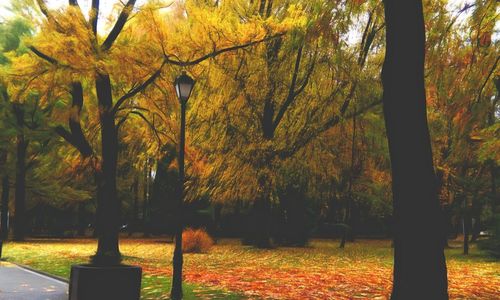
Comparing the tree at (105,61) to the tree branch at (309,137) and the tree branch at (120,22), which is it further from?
the tree branch at (309,137)

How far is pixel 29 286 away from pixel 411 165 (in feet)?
29.9

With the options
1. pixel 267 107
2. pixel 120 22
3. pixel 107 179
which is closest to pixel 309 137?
pixel 267 107

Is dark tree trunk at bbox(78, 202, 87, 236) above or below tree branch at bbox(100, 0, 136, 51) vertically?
below

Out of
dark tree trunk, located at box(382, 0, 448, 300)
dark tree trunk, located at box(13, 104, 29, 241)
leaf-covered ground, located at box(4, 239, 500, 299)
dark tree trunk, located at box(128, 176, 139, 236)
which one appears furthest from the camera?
dark tree trunk, located at box(128, 176, 139, 236)

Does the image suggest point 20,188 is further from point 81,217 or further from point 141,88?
point 141,88

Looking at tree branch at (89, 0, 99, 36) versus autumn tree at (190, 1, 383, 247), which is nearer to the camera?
tree branch at (89, 0, 99, 36)

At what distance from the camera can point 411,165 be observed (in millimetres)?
7156

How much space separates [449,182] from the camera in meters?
24.9

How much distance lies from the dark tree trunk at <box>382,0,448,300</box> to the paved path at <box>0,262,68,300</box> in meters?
6.56

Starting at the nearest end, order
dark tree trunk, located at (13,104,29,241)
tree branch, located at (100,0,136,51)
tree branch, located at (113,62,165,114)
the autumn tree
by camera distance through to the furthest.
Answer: tree branch, located at (113,62,165,114)
tree branch, located at (100,0,136,51)
the autumn tree
dark tree trunk, located at (13,104,29,241)

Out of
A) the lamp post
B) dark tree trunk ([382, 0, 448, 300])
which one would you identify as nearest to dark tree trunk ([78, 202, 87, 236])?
the lamp post

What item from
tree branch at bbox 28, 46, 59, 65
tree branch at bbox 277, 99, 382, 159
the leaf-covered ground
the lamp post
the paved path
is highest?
tree branch at bbox 28, 46, 59, 65

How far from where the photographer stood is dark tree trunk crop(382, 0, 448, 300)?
23.0 feet

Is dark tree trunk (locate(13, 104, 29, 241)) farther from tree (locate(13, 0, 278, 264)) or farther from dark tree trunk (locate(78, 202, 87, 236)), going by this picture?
tree (locate(13, 0, 278, 264))
